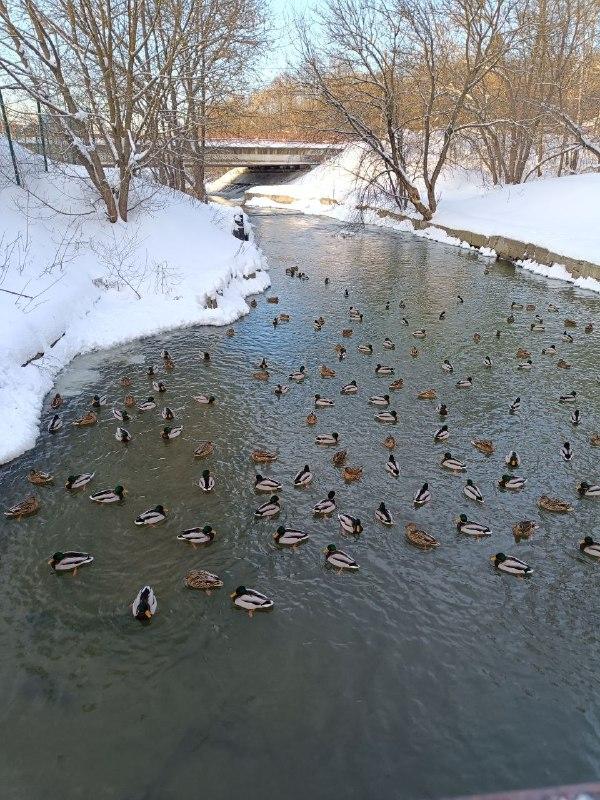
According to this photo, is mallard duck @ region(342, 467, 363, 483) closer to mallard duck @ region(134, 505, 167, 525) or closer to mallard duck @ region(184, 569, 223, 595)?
mallard duck @ region(134, 505, 167, 525)

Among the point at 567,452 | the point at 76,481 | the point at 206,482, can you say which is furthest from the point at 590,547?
the point at 76,481

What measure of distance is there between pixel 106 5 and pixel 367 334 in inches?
600

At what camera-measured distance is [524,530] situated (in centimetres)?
827

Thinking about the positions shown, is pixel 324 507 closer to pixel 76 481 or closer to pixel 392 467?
pixel 392 467

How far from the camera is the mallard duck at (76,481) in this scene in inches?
362

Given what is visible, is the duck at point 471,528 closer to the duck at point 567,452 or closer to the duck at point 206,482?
the duck at point 567,452

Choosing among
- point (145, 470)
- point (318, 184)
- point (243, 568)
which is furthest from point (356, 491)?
point (318, 184)

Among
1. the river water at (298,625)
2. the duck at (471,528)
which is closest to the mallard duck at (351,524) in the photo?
the river water at (298,625)

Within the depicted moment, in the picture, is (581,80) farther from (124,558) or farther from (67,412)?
(124,558)

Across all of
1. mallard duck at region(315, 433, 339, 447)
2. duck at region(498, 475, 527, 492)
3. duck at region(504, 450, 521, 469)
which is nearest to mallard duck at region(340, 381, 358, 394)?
mallard duck at region(315, 433, 339, 447)

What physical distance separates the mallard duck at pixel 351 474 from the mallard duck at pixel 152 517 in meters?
3.11

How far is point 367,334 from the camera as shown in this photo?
17500 millimetres

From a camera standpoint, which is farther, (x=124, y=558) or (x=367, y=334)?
(x=367, y=334)

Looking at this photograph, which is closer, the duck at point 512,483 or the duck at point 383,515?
the duck at point 383,515
